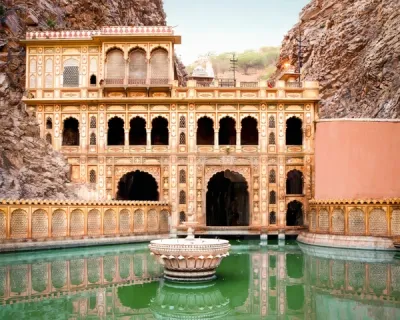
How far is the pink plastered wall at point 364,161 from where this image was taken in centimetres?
2458

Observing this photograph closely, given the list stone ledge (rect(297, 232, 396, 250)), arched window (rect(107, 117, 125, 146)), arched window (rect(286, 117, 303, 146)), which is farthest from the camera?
arched window (rect(107, 117, 125, 146))

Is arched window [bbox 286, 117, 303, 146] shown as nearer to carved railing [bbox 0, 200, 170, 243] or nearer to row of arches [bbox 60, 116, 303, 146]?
row of arches [bbox 60, 116, 303, 146]

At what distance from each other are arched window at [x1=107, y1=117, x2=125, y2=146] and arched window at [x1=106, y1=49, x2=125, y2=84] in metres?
3.15

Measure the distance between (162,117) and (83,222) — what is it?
8724mm

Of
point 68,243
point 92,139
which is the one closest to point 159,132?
point 92,139

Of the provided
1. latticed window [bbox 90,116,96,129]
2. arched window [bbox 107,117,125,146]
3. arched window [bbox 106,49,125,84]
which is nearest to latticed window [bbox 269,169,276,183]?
arched window [bbox 107,117,125,146]

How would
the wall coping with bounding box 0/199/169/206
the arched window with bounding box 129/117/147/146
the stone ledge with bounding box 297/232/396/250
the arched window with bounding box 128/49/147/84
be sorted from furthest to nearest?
1. the arched window with bounding box 129/117/147/146
2. the arched window with bounding box 128/49/147/84
3. the stone ledge with bounding box 297/232/396/250
4. the wall coping with bounding box 0/199/169/206

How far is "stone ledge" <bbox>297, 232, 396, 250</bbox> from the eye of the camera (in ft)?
73.1

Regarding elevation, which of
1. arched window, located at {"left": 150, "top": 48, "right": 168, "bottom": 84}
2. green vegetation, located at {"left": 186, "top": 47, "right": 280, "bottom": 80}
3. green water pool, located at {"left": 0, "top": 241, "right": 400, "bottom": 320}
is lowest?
green water pool, located at {"left": 0, "top": 241, "right": 400, "bottom": 320}

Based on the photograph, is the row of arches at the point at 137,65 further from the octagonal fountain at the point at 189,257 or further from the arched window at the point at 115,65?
the octagonal fountain at the point at 189,257

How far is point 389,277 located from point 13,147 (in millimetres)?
19541

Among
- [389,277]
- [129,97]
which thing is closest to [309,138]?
[129,97]

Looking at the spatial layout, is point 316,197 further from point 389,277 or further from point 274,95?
point 389,277

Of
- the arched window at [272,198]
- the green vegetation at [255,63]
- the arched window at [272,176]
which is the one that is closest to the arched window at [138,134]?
the arched window at [272,176]
